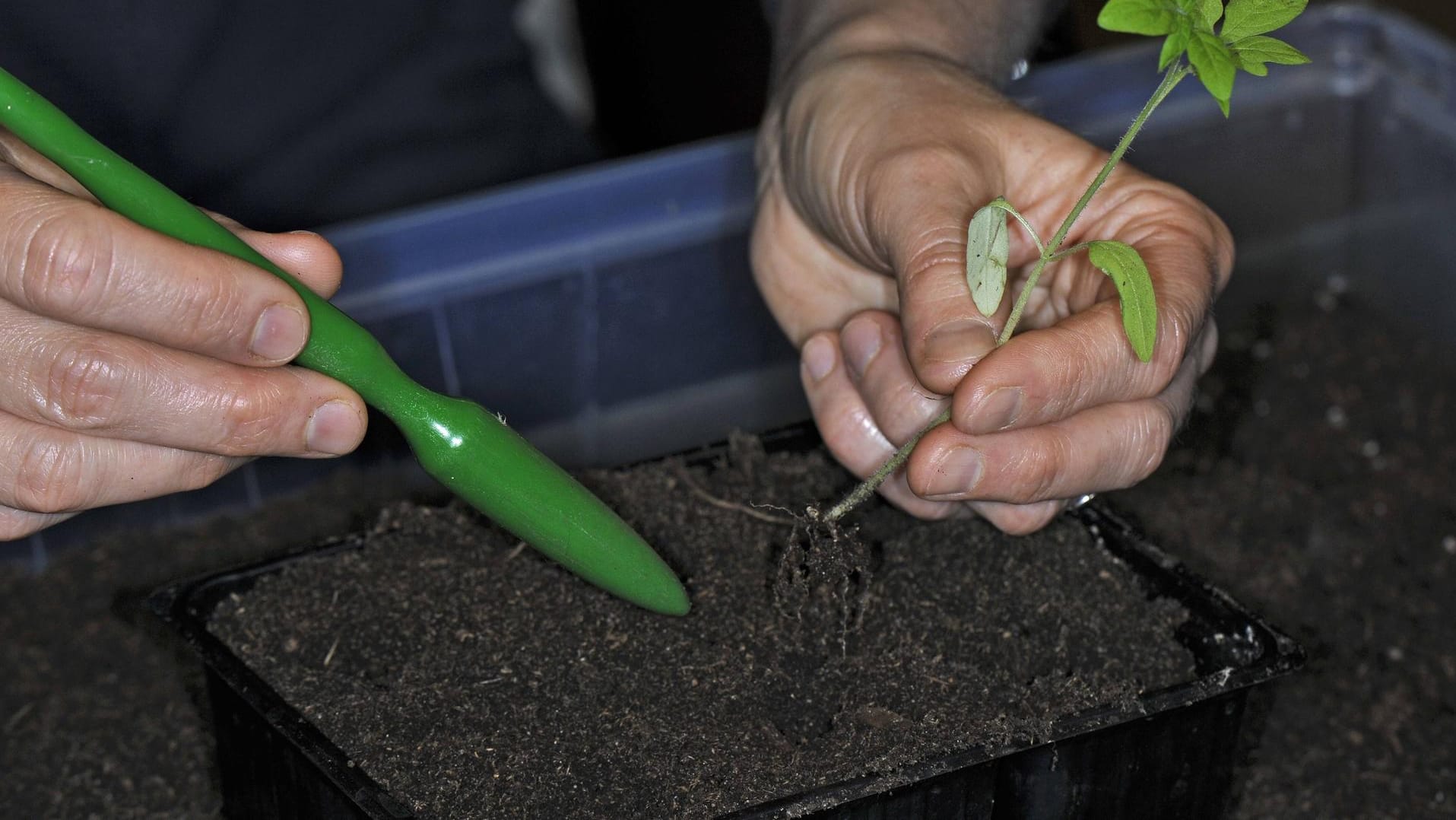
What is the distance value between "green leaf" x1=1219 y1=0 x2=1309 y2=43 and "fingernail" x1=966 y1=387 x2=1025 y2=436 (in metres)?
0.21

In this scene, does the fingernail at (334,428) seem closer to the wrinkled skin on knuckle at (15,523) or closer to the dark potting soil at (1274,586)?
the wrinkled skin on knuckle at (15,523)

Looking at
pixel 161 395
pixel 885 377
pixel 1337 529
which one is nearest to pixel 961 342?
pixel 885 377

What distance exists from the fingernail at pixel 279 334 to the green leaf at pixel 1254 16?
46cm

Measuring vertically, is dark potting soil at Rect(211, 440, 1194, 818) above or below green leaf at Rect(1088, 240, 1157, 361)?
below

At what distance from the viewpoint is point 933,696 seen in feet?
2.59

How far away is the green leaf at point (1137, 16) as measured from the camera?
0.63m

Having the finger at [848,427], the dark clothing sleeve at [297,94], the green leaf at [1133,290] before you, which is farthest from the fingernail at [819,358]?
the dark clothing sleeve at [297,94]

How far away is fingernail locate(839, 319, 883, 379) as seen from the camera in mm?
954

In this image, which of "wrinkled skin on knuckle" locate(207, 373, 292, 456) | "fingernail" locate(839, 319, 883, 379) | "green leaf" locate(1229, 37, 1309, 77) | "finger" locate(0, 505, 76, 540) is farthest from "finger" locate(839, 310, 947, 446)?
"finger" locate(0, 505, 76, 540)

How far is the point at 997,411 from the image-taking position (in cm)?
77

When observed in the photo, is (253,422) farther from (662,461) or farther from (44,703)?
(44,703)

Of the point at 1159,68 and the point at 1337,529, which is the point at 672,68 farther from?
the point at 1159,68

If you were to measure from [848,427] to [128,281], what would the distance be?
0.49 meters

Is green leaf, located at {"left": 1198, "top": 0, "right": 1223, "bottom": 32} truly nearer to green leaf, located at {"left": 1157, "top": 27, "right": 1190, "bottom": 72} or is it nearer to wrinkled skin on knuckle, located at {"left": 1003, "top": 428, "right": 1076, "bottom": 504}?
green leaf, located at {"left": 1157, "top": 27, "right": 1190, "bottom": 72}
